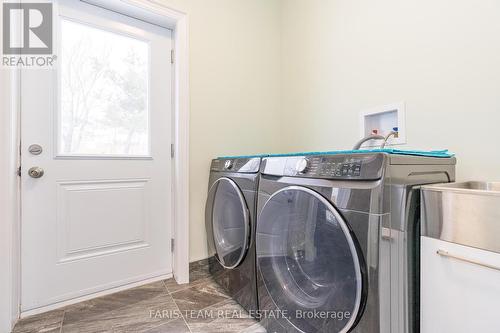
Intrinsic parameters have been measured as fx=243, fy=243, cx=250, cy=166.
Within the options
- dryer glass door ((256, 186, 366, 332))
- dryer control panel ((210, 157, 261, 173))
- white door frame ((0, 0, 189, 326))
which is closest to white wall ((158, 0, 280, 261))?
white door frame ((0, 0, 189, 326))

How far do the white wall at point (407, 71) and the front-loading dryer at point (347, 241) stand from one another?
21 cm

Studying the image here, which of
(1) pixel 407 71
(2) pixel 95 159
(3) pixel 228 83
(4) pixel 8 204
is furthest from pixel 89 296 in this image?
(1) pixel 407 71

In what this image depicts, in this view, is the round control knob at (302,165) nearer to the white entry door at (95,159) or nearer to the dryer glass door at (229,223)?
the dryer glass door at (229,223)

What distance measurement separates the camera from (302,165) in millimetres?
968

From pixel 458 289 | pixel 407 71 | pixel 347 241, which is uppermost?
pixel 407 71

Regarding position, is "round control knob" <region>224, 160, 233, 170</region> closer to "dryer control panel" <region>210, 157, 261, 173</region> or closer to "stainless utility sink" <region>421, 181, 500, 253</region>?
"dryer control panel" <region>210, 157, 261, 173</region>

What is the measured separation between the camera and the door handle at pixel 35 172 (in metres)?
1.32

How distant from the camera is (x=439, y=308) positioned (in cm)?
78

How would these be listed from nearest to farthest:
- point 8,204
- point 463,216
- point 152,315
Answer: point 463,216 < point 8,204 < point 152,315

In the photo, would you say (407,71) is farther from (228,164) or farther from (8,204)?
(8,204)

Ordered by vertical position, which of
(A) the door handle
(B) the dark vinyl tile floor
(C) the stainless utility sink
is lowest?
(B) the dark vinyl tile floor

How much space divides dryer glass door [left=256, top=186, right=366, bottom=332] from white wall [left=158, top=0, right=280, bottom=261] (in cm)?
83

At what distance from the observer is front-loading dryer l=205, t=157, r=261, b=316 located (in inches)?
49.8

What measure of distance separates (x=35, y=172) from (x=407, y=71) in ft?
6.96
